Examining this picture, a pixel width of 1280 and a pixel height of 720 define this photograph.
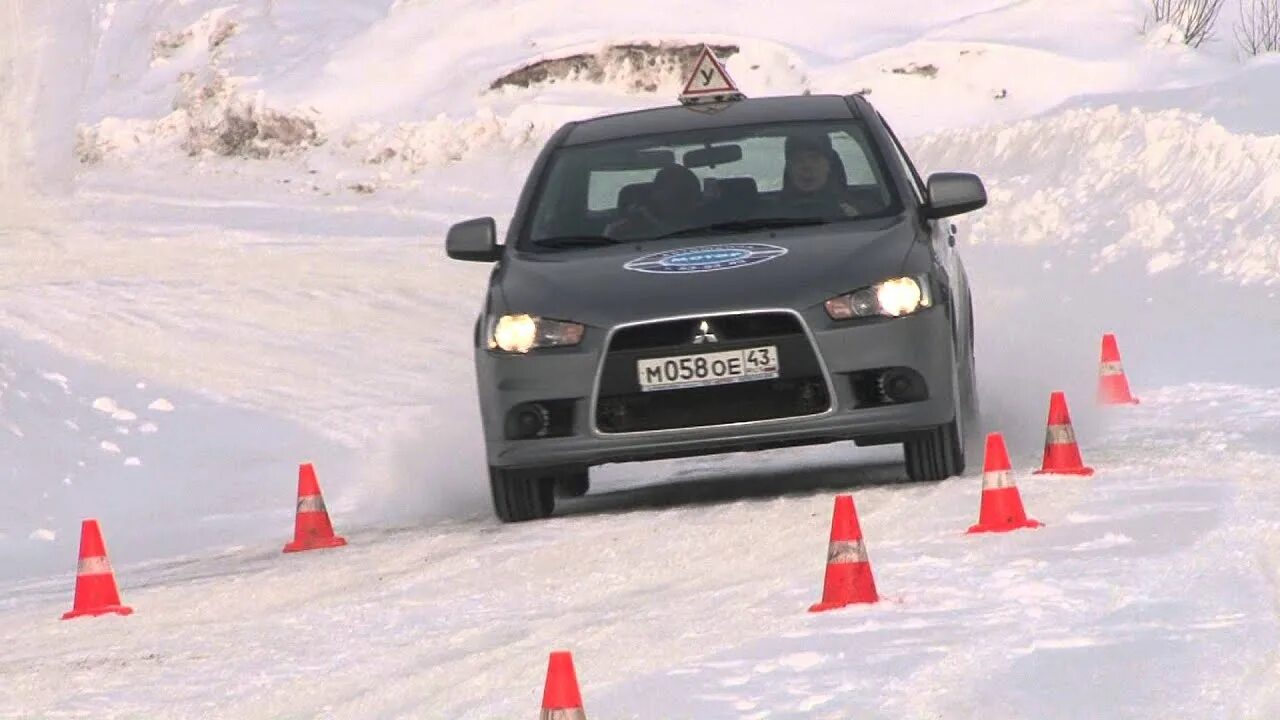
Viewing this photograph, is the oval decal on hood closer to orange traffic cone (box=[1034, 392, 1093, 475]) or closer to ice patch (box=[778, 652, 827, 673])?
orange traffic cone (box=[1034, 392, 1093, 475])

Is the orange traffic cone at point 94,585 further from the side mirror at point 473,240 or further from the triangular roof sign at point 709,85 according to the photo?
the triangular roof sign at point 709,85

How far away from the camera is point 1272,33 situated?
132ft

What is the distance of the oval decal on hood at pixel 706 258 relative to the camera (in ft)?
32.9

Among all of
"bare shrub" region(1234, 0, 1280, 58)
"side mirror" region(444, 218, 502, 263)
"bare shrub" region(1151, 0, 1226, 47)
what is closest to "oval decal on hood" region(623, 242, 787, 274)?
"side mirror" region(444, 218, 502, 263)

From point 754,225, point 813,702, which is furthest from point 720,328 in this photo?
point 813,702

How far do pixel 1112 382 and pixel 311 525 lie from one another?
5387 mm

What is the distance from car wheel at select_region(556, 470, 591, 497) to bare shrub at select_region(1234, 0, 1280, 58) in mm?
28051

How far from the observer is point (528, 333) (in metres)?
10.0

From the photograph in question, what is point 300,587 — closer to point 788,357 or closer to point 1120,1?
point 788,357

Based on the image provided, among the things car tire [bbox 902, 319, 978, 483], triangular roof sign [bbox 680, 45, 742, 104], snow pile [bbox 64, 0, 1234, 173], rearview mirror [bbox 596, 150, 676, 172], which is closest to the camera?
car tire [bbox 902, 319, 978, 483]

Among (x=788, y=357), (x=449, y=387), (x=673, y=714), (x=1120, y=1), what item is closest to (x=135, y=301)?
(x=449, y=387)

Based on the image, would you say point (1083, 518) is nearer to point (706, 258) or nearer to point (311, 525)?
point (706, 258)

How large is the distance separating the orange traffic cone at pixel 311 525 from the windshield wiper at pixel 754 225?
5.34 ft

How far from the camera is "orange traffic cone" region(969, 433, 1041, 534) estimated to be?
8.56 m
